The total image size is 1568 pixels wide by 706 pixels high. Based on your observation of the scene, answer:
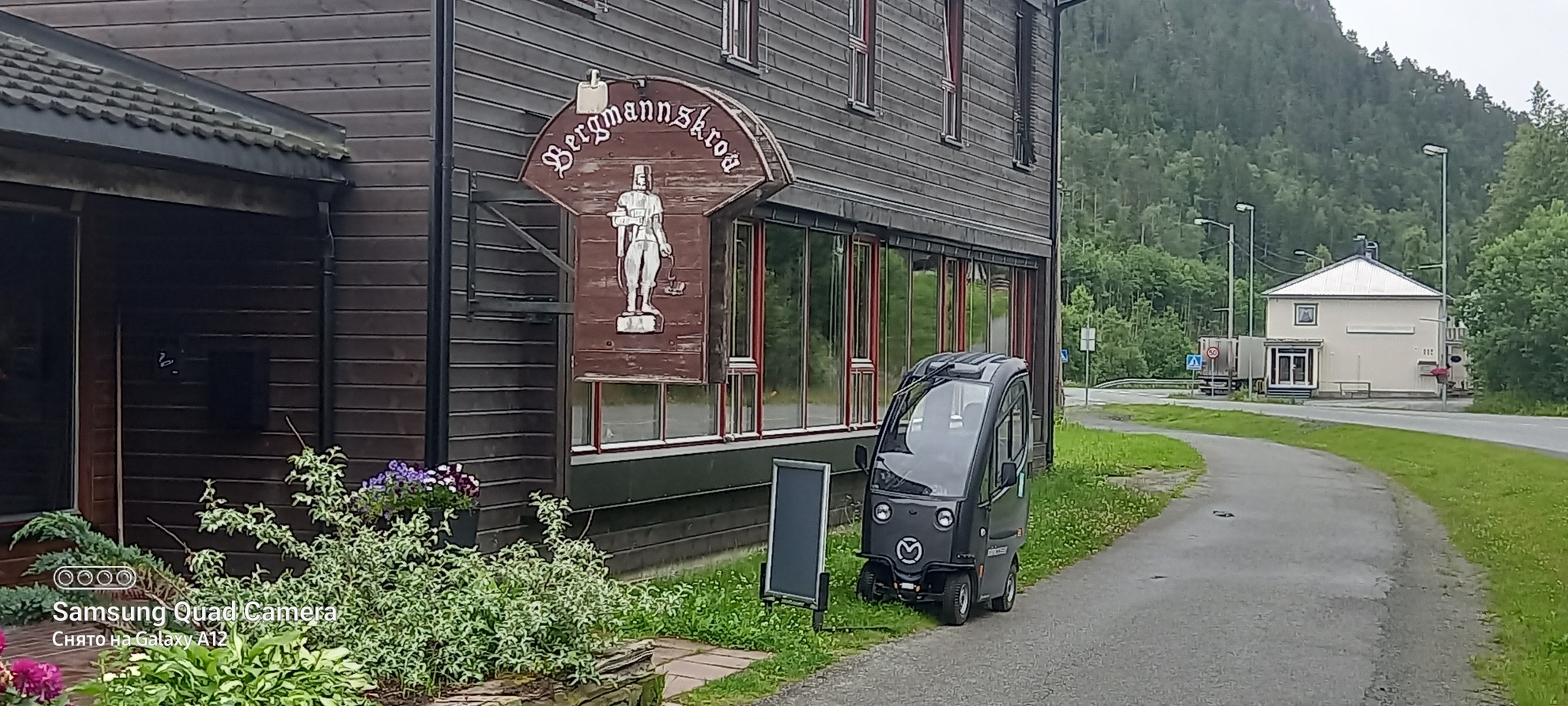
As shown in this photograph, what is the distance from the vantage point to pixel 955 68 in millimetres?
20141

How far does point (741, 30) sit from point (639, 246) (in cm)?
530

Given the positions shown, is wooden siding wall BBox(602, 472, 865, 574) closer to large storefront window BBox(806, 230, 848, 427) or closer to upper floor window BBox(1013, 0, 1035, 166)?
large storefront window BBox(806, 230, 848, 427)

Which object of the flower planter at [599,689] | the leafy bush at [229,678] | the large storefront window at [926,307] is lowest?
the flower planter at [599,689]

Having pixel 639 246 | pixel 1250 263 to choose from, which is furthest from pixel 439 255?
pixel 1250 263

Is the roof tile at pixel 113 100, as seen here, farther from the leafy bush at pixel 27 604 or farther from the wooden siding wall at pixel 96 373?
the leafy bush at pixel 27 604

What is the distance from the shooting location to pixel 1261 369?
78.0 meters

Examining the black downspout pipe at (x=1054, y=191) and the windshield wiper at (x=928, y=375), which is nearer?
the windshield wiper at (x=928, y=375)

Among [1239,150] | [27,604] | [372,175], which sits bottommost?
[27,604]

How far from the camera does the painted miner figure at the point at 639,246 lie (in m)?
9.92

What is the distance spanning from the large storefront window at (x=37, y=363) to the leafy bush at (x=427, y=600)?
2.51 metres

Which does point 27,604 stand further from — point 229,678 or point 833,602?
point 833,602

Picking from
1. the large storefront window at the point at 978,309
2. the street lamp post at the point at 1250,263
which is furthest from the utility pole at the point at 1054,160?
the street lamp post at the point at 1250,263

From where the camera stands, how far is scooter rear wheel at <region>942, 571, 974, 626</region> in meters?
11.8

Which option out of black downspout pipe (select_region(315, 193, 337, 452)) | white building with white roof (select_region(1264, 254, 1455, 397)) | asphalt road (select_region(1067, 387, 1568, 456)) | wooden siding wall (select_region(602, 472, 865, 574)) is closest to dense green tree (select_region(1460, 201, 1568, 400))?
asphalt road (select_region(1067, 387, 1568, 456))
